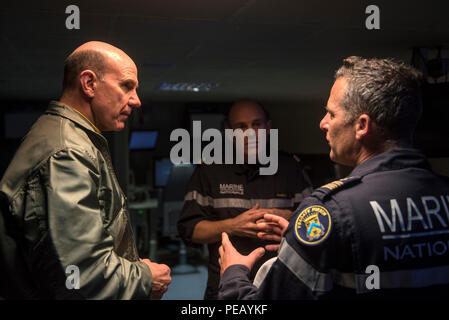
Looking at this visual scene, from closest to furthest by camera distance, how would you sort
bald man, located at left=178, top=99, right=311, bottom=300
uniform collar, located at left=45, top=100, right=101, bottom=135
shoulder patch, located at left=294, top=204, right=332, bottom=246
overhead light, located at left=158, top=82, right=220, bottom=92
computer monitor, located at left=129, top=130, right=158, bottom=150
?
shoulder patch, located at left=294, top=204, right=332, bottom=246, uniform collar, located at left=45, top=100, right=101, bottom=135, bald man, located at left=178, top=99, right=311, bottom=300, overhead light, located at left=158, top=82, right=220, bottom=92, computer monitor, located at left=129, top=130, right=158, bottom=150

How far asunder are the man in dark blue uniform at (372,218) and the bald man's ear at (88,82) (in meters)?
0.67

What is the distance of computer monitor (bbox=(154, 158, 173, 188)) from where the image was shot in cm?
646

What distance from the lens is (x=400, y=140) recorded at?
1024 mm

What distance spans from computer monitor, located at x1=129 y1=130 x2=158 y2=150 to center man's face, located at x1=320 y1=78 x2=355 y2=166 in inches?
246

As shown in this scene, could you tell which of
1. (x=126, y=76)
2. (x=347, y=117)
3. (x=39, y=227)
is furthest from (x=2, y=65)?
(x=347, y=117)

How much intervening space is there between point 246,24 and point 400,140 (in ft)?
5.64

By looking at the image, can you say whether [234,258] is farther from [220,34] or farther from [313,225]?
[220,34]

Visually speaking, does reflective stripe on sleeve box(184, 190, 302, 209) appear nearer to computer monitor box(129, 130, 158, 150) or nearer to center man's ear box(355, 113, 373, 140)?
center man's ear box(355, 113, 373, 140)

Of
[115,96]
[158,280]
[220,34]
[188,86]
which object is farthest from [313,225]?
[188,86]

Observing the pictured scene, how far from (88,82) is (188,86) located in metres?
4.36

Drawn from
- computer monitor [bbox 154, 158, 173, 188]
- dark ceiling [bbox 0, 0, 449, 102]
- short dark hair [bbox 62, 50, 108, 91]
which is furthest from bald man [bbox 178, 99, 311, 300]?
computer monitor [bbox 154, 158, 173, 188]

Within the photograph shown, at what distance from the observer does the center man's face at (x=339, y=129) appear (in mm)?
1066

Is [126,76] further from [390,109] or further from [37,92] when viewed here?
[37,92]

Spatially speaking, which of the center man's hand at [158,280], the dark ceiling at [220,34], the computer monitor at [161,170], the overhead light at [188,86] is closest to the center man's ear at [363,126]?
the center man's hand at [158,280]
